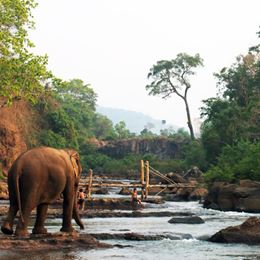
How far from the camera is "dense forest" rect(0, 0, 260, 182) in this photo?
36562 millimetres

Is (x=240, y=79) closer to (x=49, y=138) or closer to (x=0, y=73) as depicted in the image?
(x=49, y=138)

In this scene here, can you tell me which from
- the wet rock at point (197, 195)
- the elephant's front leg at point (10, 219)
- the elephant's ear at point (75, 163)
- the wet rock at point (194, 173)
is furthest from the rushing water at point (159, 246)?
the wet rock at point (194, 173)

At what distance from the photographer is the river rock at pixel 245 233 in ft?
58.6

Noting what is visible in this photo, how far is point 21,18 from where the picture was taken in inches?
1474

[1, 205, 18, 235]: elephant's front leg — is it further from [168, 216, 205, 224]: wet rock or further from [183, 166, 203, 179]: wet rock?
[183, 166, 203, 179]: wet rock

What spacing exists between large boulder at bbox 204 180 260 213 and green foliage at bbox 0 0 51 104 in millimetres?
11906

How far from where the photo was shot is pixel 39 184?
15.6 metres

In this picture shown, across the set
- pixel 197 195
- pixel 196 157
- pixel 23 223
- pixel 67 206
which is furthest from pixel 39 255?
pixel 196 157

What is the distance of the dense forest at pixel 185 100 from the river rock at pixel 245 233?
1794 cm

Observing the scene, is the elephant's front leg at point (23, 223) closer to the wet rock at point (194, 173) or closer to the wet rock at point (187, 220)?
the wet rock at point (187, 220)

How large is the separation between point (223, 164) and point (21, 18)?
1613 cm

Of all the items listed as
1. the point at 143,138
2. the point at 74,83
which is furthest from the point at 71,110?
the point at 74,83

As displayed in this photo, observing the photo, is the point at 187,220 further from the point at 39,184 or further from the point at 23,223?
the point at 23,223

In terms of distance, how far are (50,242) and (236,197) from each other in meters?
19.6
